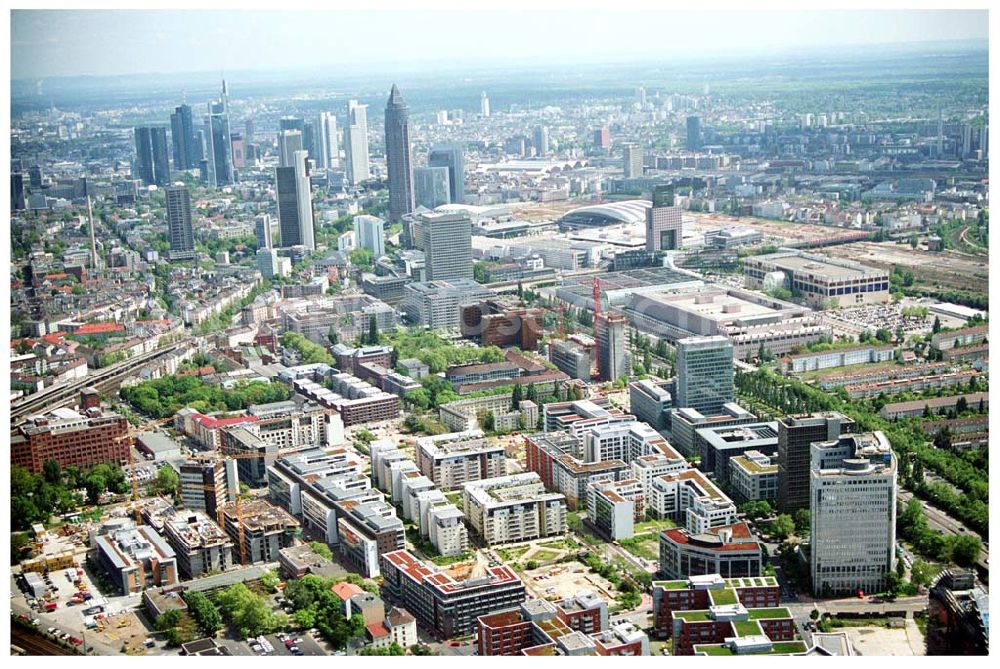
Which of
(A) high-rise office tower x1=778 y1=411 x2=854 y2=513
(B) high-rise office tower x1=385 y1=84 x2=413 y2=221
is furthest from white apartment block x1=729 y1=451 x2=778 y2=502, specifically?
(B) high-rise office tower x1=385 y1=84 x2=413 y2=221

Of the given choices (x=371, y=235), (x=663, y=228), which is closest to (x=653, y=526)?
(x=663, y=228)

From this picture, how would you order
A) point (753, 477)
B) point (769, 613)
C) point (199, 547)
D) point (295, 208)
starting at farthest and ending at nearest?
point (295, 208) < point (753, 477) < point (199, 547) < point (769, 613)

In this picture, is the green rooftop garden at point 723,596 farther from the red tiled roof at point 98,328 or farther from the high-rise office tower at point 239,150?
the high-rise office tower at point 239,150

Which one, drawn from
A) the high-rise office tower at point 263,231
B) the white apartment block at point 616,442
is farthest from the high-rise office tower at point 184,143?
the white apartment block at point 616,442

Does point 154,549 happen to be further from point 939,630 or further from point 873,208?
point 873,208

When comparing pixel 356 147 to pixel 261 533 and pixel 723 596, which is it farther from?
pixel 723 596
